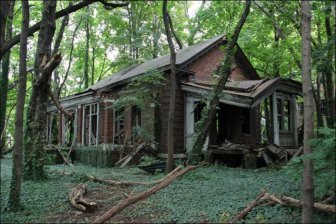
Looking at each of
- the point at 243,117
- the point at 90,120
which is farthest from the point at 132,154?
the point at 90,120

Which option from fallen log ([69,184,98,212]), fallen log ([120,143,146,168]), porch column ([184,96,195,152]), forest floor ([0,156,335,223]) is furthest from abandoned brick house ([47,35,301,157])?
fallen log ([69,184,98,212])

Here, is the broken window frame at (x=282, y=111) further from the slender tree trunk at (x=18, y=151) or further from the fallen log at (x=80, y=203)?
the slender tree trunk at (x=18, y=151)

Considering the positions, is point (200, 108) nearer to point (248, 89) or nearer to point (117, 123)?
point (248, 89)

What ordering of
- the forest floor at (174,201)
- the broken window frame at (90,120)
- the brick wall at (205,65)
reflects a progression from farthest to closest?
the broken window frame at (90,120)
the brick wall at (205,65)
the forest floor at (174,201)

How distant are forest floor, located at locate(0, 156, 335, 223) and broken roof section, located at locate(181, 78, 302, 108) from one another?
3178mm

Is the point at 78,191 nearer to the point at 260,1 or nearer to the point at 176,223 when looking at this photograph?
the point at 176,223

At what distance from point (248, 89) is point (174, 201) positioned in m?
6.98

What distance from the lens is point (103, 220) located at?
5422mm

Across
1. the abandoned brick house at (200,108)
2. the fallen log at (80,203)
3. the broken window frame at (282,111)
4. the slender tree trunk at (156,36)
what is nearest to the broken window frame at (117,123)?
the abandoned brick house at (200,108)

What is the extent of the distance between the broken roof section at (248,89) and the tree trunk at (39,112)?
592 centimetres

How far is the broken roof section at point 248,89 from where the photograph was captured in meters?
11.9

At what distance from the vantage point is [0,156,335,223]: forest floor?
573cm

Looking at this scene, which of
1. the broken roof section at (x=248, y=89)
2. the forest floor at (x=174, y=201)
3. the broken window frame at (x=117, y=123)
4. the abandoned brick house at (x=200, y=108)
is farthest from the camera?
the broken window frame at (x=117, y=123)

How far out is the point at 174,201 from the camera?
688cm
